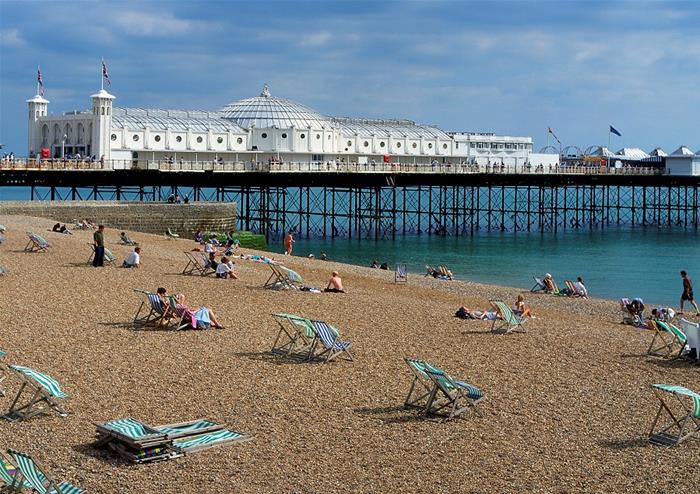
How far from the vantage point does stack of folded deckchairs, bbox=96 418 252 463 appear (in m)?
8.48

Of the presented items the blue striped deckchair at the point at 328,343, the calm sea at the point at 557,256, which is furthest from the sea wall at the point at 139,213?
the blue striped deckchair at the point at 328,343

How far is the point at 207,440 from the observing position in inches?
352

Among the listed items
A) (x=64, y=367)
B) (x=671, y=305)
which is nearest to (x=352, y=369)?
(x=64, y=367)

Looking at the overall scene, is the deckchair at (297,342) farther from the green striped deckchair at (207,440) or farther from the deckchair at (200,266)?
the deckchair at (200,266)

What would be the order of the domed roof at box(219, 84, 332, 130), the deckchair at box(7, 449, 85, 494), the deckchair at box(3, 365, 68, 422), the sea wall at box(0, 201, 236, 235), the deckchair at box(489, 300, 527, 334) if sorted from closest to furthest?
1. the deckchair at box(7, 449, 85, 494)
2. the deckchair at box(3, 365, 68, 422)
3. the deckchair at box(489, 300, 527, 334)
4. the sea wall at box(0, 201, 236, 235)
5. the domed roof at box(219, 84, 332, 130)

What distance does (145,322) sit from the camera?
47.0 ft

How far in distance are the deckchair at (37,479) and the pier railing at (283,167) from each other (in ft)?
116

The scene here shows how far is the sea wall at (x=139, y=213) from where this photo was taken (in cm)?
3675

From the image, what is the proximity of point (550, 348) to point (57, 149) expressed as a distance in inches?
1620

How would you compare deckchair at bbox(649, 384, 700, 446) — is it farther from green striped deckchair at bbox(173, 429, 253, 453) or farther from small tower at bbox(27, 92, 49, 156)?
small tower at bbox(27, 92, 49, 156)

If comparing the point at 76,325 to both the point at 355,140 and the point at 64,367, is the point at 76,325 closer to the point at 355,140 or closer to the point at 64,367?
the point at 64,367

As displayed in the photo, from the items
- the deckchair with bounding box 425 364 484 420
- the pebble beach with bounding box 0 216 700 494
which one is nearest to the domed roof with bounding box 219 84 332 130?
the pebble beach with bounding box 0 216 700 494

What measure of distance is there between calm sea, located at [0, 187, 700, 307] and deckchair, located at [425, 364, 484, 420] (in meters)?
19.5

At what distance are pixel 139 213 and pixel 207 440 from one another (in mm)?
30375
